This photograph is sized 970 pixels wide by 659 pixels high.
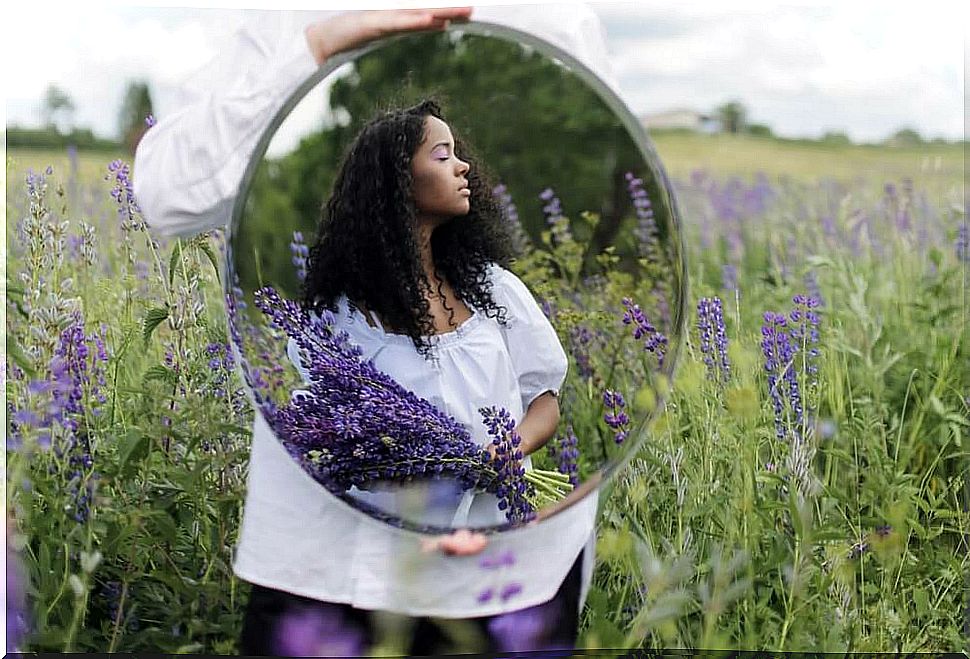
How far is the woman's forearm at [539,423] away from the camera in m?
1.60

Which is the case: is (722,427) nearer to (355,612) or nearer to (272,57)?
(355,612)

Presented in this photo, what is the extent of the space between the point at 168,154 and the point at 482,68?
451 mm

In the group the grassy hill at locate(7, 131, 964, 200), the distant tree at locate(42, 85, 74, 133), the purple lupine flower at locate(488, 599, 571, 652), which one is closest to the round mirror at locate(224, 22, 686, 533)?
the purple lupine flower at locate(488, 599, 571, 652)

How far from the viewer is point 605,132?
1611 millimetres

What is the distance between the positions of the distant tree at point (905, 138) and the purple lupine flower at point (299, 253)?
2248 millimetres

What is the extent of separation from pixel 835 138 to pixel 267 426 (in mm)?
2600

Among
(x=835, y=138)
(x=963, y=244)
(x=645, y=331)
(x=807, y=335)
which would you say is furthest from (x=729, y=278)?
(x=835, y=138)

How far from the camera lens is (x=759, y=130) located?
353 cm

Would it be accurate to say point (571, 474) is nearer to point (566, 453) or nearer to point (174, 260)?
point (566, 453)

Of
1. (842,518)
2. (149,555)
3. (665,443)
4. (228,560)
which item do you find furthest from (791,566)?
(149,555)

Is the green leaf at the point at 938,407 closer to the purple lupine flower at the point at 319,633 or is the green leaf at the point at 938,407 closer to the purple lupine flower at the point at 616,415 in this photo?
the purple lupine flower at the point at 616,415

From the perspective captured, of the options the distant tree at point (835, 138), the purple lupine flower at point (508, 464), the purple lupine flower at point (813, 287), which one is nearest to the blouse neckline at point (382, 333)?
the purple lupine flower at point (508, 464)

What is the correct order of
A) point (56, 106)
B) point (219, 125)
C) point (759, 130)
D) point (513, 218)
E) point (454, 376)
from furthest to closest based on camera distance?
point (759, 130)
point (56, 106)
point (513, 218)
point (454, 376)
point (219, 125)

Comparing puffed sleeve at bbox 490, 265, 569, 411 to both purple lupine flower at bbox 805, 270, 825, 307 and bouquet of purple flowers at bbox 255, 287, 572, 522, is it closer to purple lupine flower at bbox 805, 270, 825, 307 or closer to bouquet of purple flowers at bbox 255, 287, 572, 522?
bouquet of purple flowers at bbox 255, 287, 572, 522
